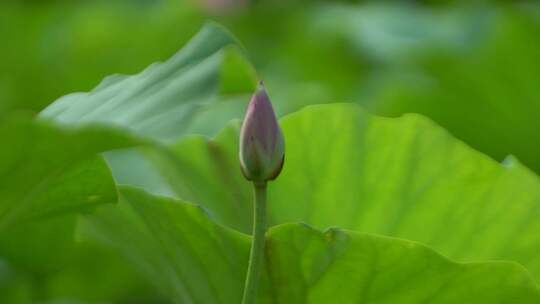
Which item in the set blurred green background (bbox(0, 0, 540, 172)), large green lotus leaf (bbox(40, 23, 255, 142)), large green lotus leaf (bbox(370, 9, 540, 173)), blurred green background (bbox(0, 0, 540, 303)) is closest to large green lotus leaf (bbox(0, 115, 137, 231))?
large green lotus leaf (bbox(40, 23, 255, 142))

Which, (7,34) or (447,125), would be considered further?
(7,34)

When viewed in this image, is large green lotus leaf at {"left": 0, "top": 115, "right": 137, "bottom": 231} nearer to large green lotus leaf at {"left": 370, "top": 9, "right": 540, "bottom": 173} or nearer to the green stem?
the green stem

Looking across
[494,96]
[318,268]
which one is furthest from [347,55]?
[318,268]

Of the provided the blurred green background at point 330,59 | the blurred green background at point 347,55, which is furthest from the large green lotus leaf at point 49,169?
the blurred green background at point 347,55

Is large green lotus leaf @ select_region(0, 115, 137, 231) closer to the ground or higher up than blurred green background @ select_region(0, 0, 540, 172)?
higher up

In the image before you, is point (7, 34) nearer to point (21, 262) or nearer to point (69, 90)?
point (69, 90)

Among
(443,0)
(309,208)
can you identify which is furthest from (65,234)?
(443,0)

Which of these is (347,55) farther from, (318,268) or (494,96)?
(318,268)
